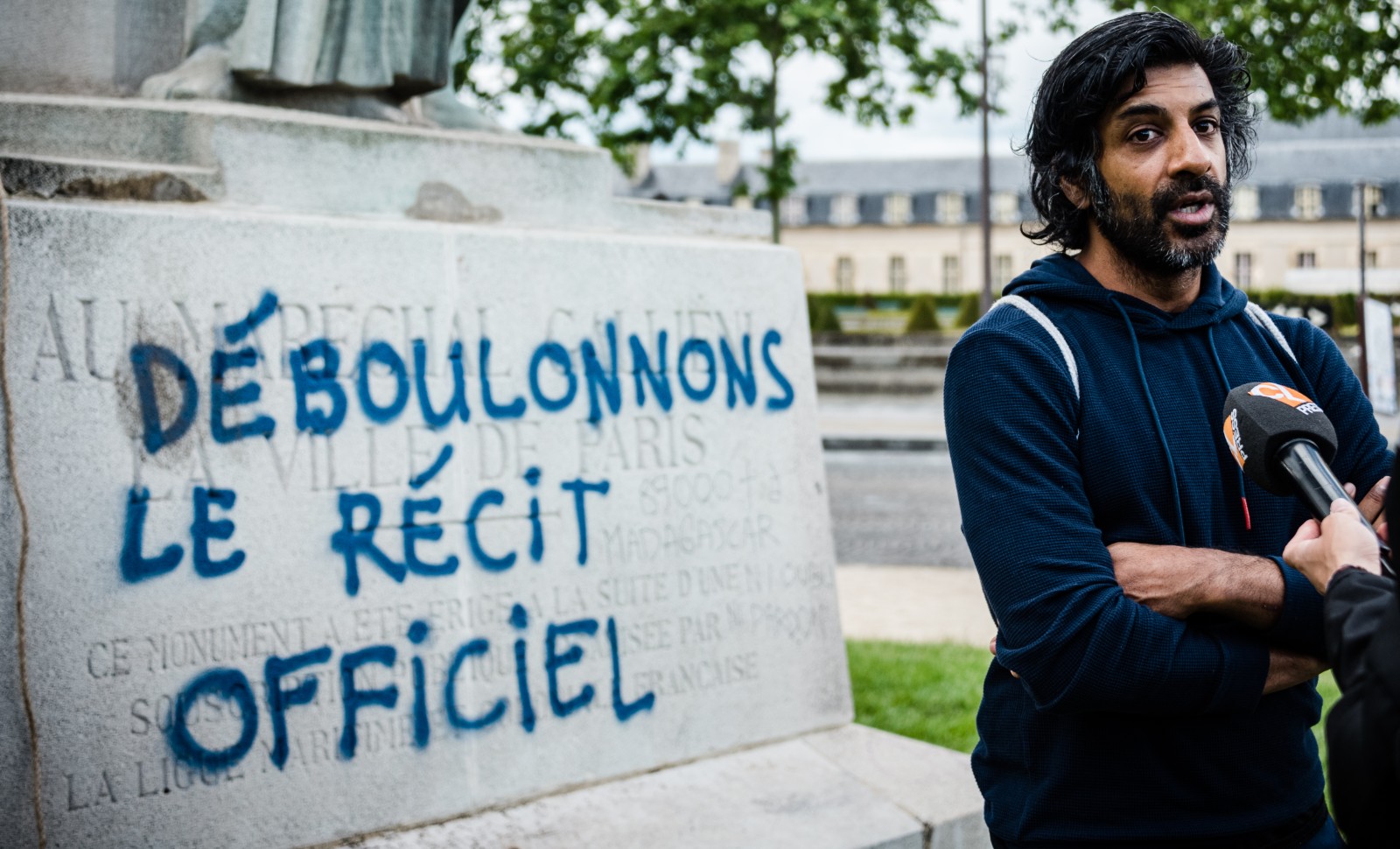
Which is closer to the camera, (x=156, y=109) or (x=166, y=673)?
(x=166, y=673)

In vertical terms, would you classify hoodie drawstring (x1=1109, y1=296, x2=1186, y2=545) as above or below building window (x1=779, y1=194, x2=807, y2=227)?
below

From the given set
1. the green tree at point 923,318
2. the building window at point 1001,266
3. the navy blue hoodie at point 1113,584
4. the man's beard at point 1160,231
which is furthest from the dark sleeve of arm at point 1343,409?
the building window at point 1001,266

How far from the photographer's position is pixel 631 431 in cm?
355

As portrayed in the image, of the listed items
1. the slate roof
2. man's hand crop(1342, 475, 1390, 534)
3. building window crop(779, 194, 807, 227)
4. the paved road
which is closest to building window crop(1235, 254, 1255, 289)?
the slate roof

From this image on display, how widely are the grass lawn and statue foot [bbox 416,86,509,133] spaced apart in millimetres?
2578

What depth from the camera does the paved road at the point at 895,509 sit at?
939cm

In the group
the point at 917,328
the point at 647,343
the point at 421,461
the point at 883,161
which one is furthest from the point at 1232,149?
the point at 883,161

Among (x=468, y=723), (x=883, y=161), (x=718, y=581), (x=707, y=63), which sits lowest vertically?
(x=468, y=723)

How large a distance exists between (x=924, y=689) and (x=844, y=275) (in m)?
63.6

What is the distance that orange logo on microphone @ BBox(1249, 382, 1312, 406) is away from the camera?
160cm

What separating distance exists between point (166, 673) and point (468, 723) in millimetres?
780

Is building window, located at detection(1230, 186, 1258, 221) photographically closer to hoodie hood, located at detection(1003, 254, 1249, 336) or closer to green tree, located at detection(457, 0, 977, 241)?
green tree, located at detection(457, 0, 977, 241)

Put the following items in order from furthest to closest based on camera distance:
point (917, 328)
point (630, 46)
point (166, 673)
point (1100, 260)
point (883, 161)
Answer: point (883, 161), point (917, 328), point (630, 46), point (166, 673), point (1100, 260)

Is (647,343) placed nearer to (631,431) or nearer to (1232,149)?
(631,431)
